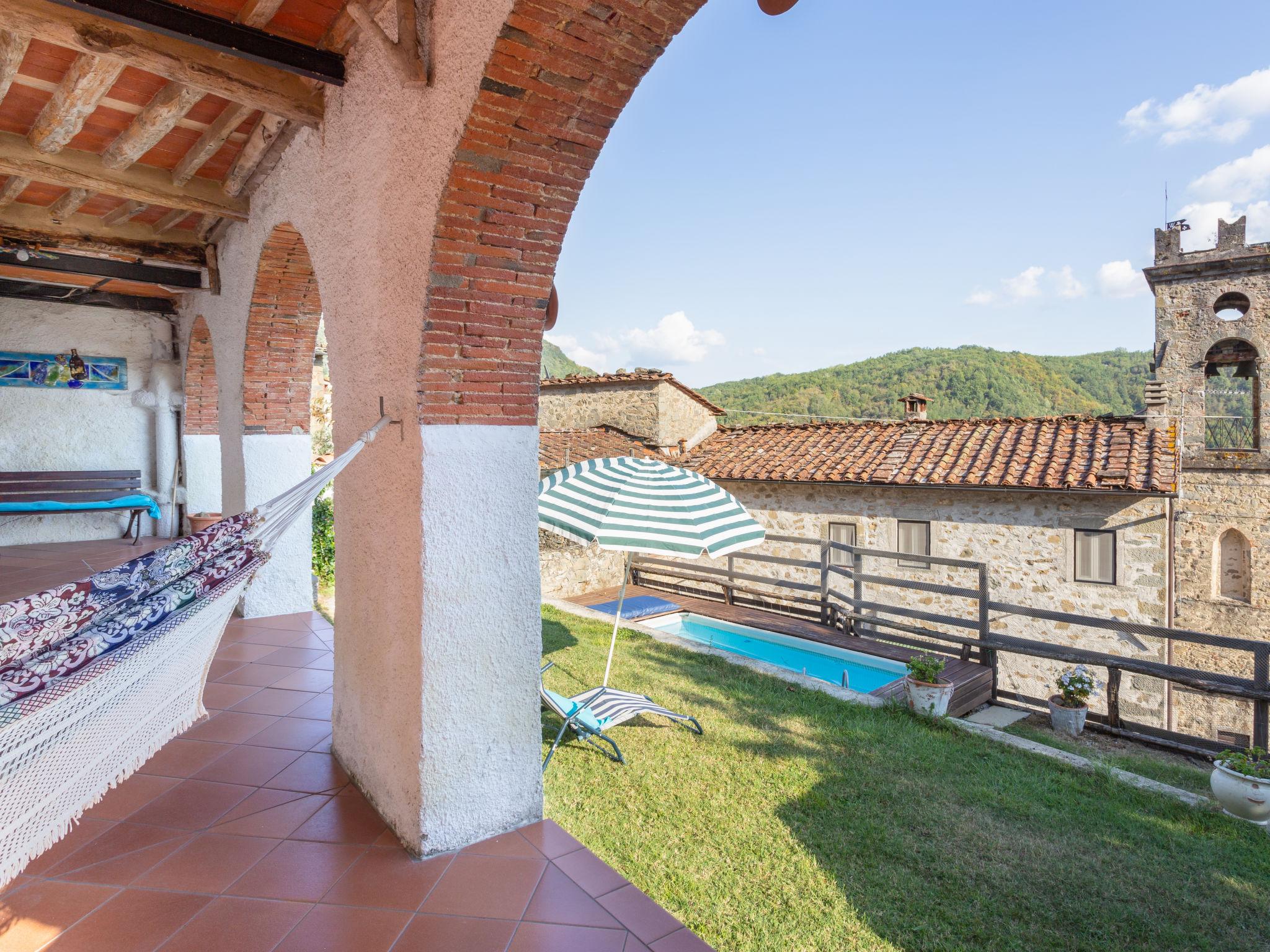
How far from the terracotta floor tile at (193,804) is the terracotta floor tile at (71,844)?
0.35 ft

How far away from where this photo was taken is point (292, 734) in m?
3.50

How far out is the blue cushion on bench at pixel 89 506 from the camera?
741 cm

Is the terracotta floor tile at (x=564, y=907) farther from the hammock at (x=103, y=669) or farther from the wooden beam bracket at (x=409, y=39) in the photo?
the wooden beam bracket at (x=409, y=39)

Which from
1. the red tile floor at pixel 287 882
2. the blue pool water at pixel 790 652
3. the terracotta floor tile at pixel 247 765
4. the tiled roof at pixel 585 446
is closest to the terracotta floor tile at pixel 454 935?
the red tile floor at pixel 287 882

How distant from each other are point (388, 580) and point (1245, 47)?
15486 mm

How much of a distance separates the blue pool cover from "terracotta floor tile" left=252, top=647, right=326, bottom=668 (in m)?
3.89

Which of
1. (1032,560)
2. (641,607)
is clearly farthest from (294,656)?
(1032,560)

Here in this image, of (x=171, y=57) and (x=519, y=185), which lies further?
(x=171, y=57)

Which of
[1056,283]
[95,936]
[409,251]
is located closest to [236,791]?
[95,936]

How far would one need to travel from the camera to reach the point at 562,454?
444 inches

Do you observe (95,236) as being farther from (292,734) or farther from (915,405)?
(915,405)

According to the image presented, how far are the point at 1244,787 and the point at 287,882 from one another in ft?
15.6

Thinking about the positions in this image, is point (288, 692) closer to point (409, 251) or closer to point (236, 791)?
point (236, 791)

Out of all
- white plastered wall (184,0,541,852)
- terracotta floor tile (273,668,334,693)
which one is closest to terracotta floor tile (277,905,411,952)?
white plastered wall (184,0,541,852)
